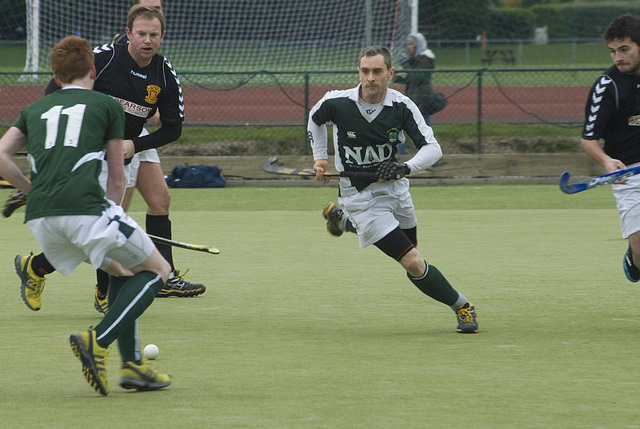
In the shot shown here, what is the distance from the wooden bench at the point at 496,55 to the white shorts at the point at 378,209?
78.9 feet

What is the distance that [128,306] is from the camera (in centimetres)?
379

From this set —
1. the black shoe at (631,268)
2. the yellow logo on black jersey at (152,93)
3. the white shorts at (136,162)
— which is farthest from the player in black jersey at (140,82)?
the black shoe at (631,268)

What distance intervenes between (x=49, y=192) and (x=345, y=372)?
60.2 inches

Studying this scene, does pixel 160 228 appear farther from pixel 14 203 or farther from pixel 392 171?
pixel 392 171

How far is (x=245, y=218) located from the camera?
33.8 feet

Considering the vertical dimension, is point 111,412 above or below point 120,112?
below

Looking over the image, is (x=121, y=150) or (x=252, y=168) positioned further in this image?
(x=252, y=168)

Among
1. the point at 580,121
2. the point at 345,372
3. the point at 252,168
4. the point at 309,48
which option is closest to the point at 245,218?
the point at 252,168

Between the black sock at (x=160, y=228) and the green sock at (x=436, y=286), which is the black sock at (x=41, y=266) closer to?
the black sock at (x=160, y=228)

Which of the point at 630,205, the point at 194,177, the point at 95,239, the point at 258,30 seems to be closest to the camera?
the point at 95,239

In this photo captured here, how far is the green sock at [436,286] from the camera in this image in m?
5.20

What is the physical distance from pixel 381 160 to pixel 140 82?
1557 mm

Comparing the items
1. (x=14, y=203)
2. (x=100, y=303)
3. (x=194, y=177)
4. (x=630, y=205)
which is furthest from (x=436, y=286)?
(x=194, y=177)

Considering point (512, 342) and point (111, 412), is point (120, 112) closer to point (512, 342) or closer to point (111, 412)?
point (111, 412)
